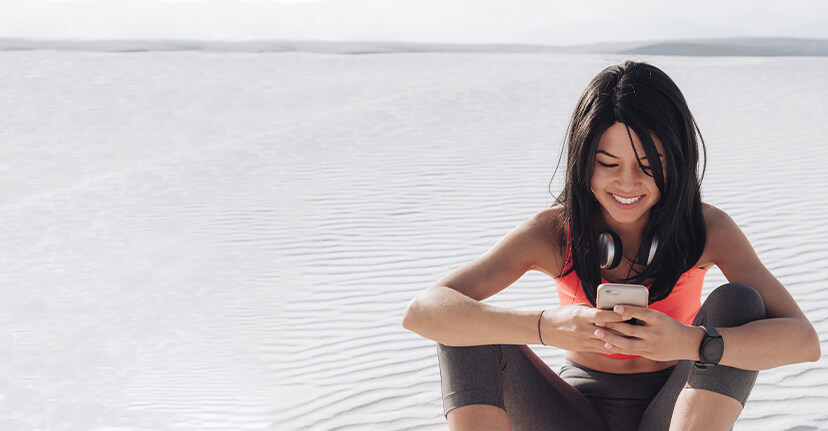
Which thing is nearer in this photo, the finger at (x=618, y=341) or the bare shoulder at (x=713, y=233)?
the finger at (x=618, y=341)

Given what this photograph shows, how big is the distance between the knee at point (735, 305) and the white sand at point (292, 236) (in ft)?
2.79

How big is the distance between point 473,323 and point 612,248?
1.37 feet

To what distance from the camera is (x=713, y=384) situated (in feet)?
6.84

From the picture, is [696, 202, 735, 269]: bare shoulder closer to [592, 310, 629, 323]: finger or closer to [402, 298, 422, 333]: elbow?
[592, 310, 629, 323]: finger

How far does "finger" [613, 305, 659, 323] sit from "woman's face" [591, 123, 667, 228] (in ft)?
1.14

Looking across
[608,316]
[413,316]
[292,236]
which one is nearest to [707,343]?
[608,316]

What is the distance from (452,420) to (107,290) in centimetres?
454

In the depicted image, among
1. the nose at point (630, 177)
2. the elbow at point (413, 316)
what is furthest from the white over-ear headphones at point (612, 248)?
the elbow at point (413, 316)

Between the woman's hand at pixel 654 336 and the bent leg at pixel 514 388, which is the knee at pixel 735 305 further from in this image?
the bent leg at pixel 514 388

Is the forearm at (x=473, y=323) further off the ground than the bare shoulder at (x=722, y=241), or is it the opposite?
the bare shoulder at (x=722, y=241)

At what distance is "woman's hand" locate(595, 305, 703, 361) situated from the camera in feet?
6.80

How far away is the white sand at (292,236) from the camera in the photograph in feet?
13.7

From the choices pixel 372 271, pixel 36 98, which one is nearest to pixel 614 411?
pixel 372 271

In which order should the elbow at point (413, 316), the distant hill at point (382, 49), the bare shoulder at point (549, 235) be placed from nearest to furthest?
the elbow at point (413, 316), the bare shoulder at point (549, 235), the distant hill at point (382, 49)
